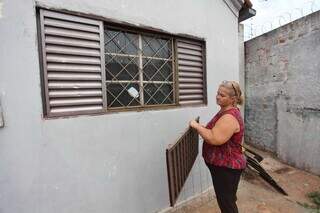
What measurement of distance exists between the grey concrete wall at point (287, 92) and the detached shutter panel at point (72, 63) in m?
4.76

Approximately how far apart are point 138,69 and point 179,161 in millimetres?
1291

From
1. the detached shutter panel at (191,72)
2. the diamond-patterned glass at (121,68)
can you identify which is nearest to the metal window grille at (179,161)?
the detached shutter panel at (191,72)

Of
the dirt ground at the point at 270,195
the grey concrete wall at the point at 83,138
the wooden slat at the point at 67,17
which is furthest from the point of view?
the dirt ground at the point at 270,195

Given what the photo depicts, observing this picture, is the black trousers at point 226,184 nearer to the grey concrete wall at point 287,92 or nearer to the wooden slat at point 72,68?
the wooden slat at point 72,68

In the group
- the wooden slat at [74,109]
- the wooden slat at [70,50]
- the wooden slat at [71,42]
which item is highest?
the wooden slat at [71,42]

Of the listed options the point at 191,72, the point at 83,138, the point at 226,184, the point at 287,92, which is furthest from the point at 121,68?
the point at 287,92

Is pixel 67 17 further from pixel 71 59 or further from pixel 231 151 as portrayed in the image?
pixel 231 151

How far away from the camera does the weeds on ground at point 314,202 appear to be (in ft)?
13.1

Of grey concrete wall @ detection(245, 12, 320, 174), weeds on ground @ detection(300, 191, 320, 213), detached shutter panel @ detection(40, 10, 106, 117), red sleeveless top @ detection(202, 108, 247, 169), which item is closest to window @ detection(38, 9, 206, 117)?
detached shutter panel @ detection(40, 10, 106, 117)

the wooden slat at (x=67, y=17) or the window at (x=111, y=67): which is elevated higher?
the wooden slat at (x=67, y=17)

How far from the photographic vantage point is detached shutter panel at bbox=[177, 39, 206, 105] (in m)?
3.67

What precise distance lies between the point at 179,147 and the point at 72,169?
1.13 m

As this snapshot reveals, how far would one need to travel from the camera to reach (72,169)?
8.18 ft

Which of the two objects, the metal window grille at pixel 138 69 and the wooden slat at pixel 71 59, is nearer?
the wooden slat at pixel 71 59
